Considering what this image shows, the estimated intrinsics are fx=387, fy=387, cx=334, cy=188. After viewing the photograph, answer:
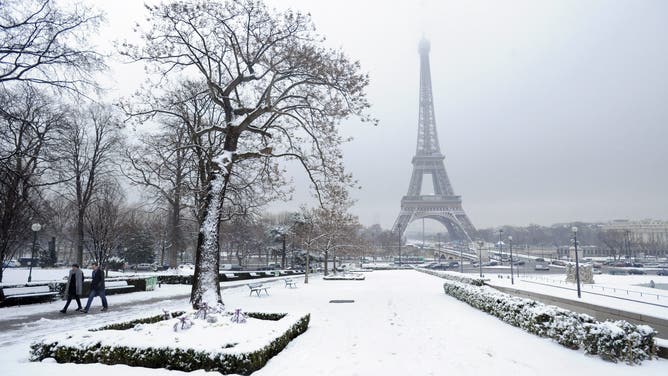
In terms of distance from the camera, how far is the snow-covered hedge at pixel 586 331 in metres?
7.64

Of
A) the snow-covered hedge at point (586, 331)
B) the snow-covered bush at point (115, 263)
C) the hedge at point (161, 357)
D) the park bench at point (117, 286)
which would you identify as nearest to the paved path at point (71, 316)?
the park bench at point (117, 286)

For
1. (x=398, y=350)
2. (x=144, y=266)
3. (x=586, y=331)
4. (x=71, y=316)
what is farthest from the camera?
(x=144, y=266)

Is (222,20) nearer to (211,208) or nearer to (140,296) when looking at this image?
(211,208)

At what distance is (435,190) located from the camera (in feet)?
308

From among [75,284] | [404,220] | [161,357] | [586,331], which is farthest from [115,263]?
[404,220]

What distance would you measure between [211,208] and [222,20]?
21.7 feet

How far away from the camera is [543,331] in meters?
9.76

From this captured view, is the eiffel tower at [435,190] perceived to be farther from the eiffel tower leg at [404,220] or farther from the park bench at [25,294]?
the park bench at [25,294]

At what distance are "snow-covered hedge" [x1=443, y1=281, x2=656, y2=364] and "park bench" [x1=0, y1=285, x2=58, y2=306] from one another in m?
18.0

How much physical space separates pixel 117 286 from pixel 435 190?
8222 centimetres

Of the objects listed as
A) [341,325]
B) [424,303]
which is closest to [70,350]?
[341,325]

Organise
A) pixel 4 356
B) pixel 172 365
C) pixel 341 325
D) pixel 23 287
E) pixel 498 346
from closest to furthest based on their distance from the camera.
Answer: pixel 172 365 → pixel 4 356 → pixel 498 346 → pixel 341 325 → pixel 23 287

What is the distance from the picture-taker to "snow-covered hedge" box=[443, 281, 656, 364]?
7637 mm

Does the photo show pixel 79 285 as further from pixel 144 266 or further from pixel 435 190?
pixel 435 190
